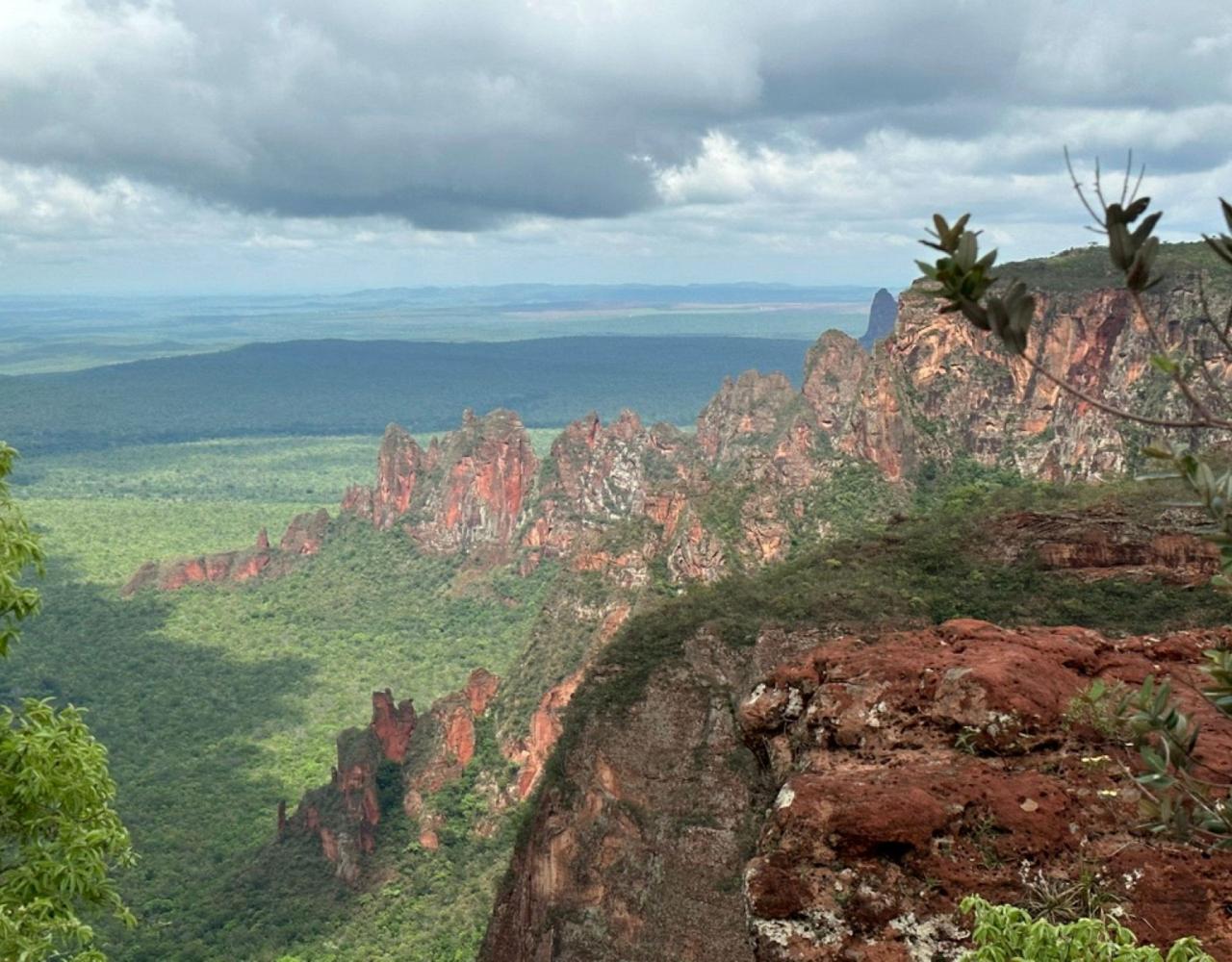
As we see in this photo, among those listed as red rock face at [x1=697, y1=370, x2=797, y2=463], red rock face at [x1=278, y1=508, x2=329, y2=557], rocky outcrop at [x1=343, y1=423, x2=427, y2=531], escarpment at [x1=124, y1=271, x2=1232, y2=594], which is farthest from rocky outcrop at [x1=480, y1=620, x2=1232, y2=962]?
red rock face at [x1=278, y1=508, x2=329, y2=557]

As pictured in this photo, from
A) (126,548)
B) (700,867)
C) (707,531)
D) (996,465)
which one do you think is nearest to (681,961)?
(700,867)

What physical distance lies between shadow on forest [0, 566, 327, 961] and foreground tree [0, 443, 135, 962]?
35.5 metres

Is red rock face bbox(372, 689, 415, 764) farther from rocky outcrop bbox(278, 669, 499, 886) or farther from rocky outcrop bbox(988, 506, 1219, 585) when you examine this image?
rocky outcrop bbox(988, 506, 1219, 585)

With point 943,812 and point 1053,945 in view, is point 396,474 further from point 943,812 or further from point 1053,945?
point 1053,945

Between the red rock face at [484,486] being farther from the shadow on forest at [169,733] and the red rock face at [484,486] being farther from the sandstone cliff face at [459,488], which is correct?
the shadow on forest at [169,733]

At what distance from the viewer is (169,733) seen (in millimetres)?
76062

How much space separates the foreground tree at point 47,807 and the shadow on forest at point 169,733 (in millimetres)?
35485

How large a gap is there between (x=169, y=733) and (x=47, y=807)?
7136 cm

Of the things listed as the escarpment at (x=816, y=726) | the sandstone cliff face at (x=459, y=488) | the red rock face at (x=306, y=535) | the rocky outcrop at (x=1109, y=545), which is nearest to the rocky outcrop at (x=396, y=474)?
the sandstone cliff face at (x=459, y=488)

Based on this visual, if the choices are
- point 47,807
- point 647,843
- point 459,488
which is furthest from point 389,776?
point 459,488

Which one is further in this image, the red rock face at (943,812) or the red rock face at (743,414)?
the red rock face at (743,414)

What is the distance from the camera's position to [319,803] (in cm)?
5406

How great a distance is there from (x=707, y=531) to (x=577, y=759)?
25.7 metres

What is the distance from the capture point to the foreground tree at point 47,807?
10289mm
